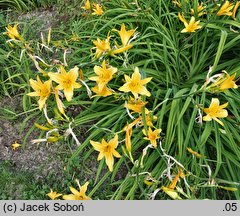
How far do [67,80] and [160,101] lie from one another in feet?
2.39

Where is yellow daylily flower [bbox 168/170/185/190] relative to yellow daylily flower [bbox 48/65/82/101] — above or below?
below

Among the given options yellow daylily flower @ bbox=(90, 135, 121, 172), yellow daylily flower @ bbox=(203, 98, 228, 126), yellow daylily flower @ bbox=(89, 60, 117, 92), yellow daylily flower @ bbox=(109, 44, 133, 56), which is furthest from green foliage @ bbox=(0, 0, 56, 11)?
yellow daylily flower @ bbox=(203, 98, 228, 126)

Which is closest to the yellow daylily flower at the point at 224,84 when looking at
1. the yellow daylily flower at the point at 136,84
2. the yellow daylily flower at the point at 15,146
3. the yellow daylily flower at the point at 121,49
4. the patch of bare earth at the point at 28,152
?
the yellow daylily flower at the point at 136,84

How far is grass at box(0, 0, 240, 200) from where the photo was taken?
2195 millimetres

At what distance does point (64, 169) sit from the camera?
8.25 feet

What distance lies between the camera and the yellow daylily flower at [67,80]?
1.98 meters

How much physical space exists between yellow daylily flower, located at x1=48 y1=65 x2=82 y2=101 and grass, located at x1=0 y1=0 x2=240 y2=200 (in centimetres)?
17

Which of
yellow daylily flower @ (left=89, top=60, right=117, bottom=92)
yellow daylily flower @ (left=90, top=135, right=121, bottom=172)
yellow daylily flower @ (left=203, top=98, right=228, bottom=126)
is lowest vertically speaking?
yellow daylily flower @ (left=90, top=135, right=121, bottom=172)

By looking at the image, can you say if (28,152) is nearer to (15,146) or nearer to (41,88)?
(15,146)

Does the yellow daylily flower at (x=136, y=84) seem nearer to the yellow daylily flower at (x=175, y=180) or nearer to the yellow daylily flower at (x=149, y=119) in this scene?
the yellow daylily flower at (x=149, y=119)

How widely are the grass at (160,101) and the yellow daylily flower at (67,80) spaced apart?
166mm

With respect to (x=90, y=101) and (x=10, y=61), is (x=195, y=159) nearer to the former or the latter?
(x=90, y=101)

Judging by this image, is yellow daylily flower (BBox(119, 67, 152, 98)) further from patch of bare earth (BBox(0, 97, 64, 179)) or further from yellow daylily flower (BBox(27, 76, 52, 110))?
patch of bare earth (BBox(0, 97, 64, 179))

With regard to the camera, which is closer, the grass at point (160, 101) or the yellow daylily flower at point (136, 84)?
the yellow daylily flower at point (136, 84)
